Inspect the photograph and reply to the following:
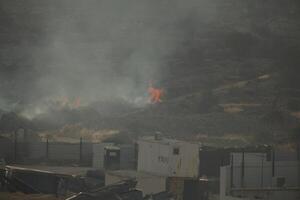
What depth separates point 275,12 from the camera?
158 metres

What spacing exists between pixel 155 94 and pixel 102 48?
128 feet

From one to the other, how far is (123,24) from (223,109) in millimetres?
67074

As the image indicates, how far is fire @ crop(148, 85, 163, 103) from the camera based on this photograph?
10419 centimetres

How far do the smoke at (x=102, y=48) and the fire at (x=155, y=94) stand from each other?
4.55 ft

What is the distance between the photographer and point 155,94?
4232 inches

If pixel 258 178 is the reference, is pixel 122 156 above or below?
above

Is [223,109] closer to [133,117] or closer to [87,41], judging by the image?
[133,117]

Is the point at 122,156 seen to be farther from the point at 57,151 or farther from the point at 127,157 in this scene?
the point at 57,151

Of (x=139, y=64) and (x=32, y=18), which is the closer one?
(x=139, y=64)

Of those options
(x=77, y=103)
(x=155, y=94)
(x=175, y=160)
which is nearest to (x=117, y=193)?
(x=175, y=160)

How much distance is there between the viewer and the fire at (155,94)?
104188 millimetres

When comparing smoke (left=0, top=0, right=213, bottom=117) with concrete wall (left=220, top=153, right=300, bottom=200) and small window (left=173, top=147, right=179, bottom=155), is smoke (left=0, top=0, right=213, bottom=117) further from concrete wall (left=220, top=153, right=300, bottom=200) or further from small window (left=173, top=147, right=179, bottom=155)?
concrete wall (left=220, top=153, right=300, bottom=200)

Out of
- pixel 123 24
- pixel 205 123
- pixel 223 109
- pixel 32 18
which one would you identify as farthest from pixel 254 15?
pixel 205 123

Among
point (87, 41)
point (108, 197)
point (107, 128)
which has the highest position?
point (87, 41)
